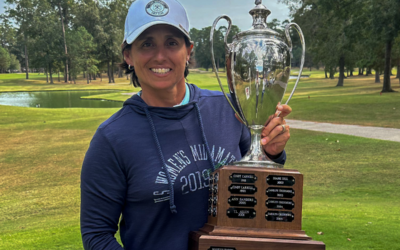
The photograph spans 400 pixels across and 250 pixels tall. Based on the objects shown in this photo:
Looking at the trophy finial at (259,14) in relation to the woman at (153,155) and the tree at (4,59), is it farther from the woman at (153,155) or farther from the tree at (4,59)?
the tree at (4,59)

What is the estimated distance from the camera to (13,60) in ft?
314

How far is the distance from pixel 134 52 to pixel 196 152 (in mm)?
552

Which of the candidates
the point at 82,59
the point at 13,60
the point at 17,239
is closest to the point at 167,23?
the point at 17,239

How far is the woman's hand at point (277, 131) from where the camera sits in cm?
185

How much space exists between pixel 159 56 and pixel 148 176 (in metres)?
0.55

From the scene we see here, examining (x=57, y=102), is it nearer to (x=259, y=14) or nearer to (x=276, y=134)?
(x=259, y=14)

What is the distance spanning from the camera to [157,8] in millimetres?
1764

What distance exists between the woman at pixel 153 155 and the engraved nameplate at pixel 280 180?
26 centimetres

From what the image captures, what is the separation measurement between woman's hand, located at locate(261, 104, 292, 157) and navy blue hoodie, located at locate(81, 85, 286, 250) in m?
0.22

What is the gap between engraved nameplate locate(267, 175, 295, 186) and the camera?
1651mm

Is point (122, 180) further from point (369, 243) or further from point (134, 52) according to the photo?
point (369, 243)

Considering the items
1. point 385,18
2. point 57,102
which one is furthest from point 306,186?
point 57,102

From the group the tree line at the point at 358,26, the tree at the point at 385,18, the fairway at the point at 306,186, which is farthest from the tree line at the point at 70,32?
the fairway at the point at 306,186

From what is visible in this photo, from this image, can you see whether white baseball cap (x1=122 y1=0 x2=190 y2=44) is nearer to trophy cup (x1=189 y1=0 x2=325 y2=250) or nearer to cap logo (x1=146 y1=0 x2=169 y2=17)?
cap logo (x1=146 y1=0 x2=169 y2=17)
